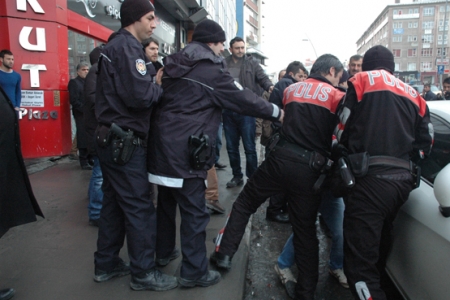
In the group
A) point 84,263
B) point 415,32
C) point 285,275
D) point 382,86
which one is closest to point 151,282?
point 84,263

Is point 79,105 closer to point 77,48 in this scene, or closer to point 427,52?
point 77,48

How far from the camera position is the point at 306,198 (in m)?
2.66

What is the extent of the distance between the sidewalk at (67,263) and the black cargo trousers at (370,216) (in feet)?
2.93

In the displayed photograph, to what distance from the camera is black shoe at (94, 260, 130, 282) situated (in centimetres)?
280

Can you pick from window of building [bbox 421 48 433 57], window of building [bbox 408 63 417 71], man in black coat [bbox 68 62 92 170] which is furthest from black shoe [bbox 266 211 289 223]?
window of building [bbox 421 48 433 57]

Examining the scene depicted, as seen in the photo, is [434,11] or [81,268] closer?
[81,268]

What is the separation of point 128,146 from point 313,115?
130cm

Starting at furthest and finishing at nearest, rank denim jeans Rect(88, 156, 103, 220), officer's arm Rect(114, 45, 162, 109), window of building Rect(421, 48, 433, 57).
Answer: window of building Rect(421, 48, 433, 57) → denim jeans Rect(88, 156, 103, 220) → officer's arm Rect(114, 45, 162, 109)

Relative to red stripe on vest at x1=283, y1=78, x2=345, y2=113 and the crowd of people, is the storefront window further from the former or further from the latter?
red stripe on vest at x1=283, y1=78, x2=345, y2=113

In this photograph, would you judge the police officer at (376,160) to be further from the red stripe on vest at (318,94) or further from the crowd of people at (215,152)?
the red stripe on vest at (318,94)

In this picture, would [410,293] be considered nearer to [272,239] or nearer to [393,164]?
[393,164]

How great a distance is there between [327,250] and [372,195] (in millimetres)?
1697

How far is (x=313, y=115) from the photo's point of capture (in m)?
2.65

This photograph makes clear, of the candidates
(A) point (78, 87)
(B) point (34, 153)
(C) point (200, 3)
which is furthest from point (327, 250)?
(C) point (200, 3)
